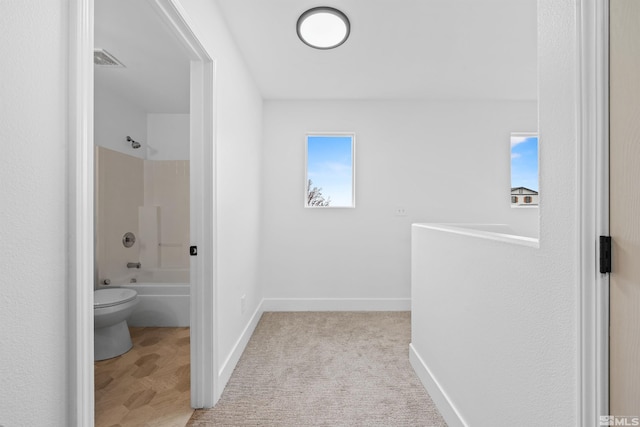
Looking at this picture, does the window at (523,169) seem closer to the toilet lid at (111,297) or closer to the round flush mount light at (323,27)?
the round flush mount light at (323,27)

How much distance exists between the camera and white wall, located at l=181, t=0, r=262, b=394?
182 centimetres

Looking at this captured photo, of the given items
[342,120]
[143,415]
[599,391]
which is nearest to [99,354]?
[143,415]

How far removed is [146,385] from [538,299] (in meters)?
2.24

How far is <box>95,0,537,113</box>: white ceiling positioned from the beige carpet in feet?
6.71

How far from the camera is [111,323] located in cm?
224

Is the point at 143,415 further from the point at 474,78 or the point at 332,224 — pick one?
the point at 474,78

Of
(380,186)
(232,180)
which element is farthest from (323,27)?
(380,186)

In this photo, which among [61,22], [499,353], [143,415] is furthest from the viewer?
[143,415]

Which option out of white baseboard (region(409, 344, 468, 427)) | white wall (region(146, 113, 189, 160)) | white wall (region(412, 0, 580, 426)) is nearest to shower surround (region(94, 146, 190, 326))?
white wall (region(146, 113, 189, 160))

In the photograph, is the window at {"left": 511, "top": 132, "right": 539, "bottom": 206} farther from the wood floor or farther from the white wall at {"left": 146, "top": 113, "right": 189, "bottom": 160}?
the white wall at {"left": 146, "top": 113, "right": 189, "bottom": 160}

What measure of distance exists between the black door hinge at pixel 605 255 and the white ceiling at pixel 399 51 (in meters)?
1.79

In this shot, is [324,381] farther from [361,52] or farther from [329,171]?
[361,52]

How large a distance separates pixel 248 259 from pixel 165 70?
1.84m

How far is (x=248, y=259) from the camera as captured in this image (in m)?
2.69
